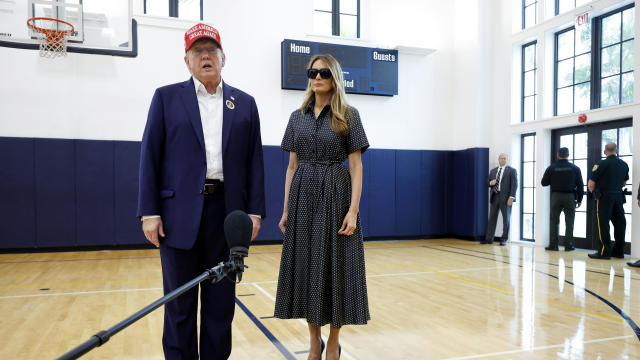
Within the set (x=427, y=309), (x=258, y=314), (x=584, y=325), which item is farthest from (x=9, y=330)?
(x=584, y=325)

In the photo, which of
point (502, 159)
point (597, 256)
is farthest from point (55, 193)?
point (597, 256)

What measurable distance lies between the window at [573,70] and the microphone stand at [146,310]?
26.0 feet

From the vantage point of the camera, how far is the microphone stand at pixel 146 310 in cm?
71

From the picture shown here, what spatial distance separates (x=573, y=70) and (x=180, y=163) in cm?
781

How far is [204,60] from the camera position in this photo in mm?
1865

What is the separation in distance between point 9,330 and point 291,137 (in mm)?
2400

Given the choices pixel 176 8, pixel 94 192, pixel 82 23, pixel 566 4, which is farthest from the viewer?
pixel 176 8

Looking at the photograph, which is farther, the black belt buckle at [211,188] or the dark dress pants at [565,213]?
the dark dress pants at [565,213]

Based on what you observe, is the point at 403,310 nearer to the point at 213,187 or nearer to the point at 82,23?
the point at 213,187

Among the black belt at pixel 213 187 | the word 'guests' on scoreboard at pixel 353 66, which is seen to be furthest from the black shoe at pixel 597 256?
the black belt at pixel 213 187

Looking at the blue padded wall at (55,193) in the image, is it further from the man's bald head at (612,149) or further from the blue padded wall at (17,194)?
the man's bald head at (612,149)

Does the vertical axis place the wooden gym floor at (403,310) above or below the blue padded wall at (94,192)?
below

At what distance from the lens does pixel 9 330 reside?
123 inches

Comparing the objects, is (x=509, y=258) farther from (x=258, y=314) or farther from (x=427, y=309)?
(x=258, y=314)
